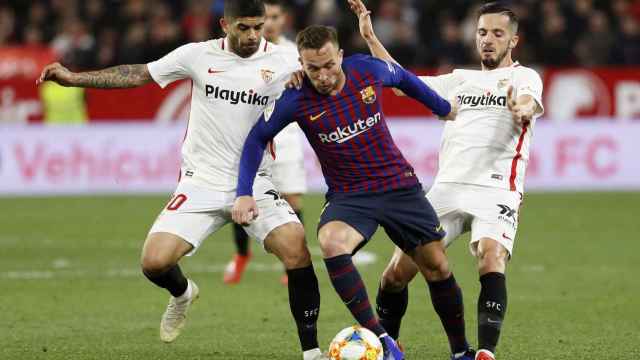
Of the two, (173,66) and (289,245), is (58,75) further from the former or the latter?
(289,245)

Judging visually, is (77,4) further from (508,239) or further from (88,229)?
(508,239)

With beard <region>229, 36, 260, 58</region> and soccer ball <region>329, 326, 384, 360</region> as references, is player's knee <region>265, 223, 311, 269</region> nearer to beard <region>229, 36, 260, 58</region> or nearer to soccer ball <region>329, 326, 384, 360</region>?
soccer ball <region>329, 326, 384, 360</region>

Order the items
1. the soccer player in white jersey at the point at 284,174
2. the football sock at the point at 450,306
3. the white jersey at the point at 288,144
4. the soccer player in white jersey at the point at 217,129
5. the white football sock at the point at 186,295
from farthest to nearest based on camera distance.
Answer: the white jersey at the point at 288,144 < the soccer player in white jersey at the point at 284,174 < the white football sock at the point at 186,295 < the soccer player in white jersey at the point at 217,129 < the football sock at the point at 450,306

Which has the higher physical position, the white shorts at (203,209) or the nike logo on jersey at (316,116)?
the nike logo on jersey at (316,116)

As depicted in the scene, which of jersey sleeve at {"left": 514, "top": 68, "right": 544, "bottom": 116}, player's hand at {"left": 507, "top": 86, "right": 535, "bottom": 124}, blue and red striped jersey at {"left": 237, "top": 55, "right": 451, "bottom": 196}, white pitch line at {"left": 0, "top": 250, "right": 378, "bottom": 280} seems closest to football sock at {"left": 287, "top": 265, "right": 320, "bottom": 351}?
blue and red striped jersey at {"left": 237, "top": 55, "right": 451, "bottom": 196}

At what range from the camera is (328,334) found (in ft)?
28.0

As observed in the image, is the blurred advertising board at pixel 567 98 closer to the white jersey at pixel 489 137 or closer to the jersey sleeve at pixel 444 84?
the jersey sleeve at pixel 444 84

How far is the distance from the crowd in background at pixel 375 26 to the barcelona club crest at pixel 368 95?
13280mm

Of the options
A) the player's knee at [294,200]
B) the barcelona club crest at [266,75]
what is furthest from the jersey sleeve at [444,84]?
the player's knee at [294,200]

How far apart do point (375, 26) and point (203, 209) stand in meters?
14.3

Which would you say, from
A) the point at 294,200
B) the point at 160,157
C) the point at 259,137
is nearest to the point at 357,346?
the point at 259,137

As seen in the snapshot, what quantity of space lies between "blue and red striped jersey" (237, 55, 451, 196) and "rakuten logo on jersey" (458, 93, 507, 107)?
0.70 meters

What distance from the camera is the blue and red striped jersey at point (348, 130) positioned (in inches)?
278

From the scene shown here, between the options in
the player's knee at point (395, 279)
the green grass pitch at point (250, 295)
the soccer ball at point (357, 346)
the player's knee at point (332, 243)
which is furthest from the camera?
the green grass pitch at point (250, 295)
